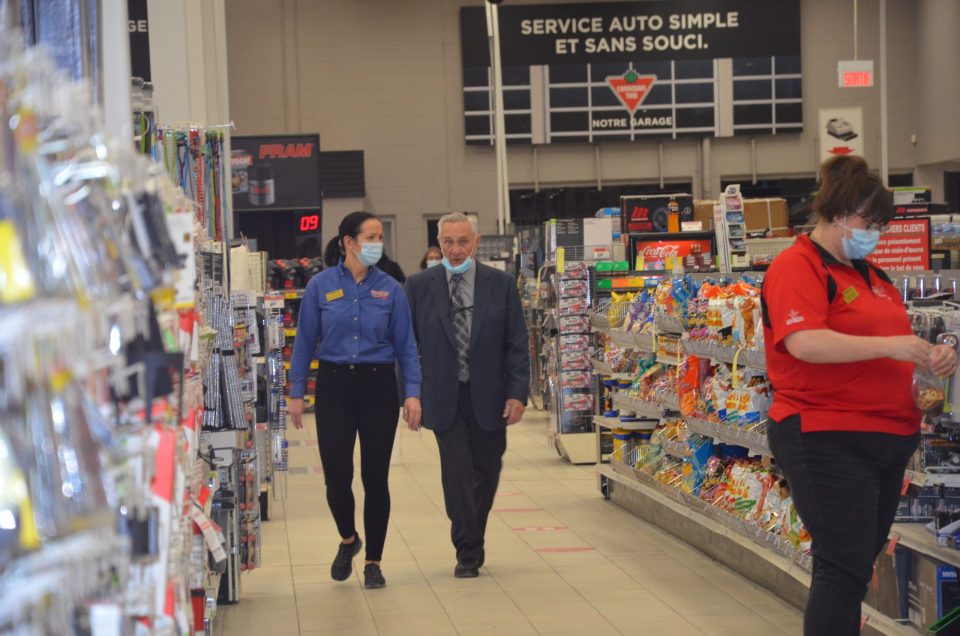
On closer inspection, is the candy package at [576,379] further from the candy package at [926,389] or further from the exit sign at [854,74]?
the exit sign at [854,74]

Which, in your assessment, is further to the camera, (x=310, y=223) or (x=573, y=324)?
(x=310, y=223)

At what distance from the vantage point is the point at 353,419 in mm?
5434

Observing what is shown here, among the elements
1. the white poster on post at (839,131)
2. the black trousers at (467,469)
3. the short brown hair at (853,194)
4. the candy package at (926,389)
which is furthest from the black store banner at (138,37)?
the white poster on post at (839,131)

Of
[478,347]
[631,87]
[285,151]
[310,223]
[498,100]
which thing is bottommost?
[478,347]

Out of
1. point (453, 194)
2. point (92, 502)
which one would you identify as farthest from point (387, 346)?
point (453, 194)

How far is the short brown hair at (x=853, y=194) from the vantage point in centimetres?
323

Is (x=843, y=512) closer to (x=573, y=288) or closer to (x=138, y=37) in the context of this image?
(x=573, y=288)

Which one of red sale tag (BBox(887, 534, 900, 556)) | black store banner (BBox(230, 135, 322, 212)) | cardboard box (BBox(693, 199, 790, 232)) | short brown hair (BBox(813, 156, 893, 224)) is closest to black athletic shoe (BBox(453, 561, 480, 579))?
red sale tag (BBox(887, 534, 900, 556))

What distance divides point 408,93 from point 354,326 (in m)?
14.4

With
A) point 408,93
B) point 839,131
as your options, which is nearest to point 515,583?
point 839,131

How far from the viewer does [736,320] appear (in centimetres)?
521

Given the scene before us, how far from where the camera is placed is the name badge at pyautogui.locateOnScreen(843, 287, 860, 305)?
3232mm

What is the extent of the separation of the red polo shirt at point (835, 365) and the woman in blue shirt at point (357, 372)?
2.43 m

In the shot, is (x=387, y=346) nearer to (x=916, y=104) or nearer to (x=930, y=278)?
(x=930, y=278)
